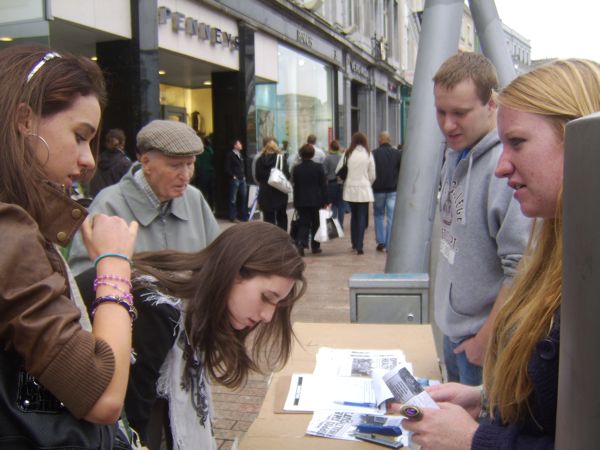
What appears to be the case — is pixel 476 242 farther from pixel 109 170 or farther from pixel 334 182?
pixel 334 182

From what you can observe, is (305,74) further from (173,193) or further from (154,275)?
A: (154,275)

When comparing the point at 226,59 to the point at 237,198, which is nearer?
the point at 226,59

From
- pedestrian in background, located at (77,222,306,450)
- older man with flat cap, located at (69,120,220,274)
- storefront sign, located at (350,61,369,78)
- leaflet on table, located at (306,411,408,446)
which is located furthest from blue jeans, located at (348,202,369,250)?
storefront sign, located at (350,61,369,78)

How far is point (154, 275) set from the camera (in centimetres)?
185

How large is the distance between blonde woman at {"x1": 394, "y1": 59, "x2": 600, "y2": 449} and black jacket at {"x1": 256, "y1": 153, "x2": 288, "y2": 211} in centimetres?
790

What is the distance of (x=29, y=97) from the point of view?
124 cm

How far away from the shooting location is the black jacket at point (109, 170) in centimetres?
704

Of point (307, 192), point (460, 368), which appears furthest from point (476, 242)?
point (307, 192)

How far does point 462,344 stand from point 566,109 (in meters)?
1.27

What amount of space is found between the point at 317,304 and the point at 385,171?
385 centimetres

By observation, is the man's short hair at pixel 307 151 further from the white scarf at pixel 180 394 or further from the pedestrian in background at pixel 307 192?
the white scarf at pixel 180 394

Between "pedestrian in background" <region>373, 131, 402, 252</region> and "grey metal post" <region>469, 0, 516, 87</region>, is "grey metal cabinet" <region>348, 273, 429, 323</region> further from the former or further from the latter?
"pedestrian in background" <region>373, 131, 402, 252</region>

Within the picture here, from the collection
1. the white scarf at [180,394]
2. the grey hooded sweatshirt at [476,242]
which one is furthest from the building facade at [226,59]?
the white scarf at [180,394]

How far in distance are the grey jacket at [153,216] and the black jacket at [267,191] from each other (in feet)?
20.0
